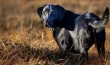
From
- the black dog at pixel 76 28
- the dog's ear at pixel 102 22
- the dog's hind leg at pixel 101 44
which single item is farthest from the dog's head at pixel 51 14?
the dog's hind leg at pixel 101 44

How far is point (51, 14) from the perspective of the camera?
454 inches

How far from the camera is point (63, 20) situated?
1177cm

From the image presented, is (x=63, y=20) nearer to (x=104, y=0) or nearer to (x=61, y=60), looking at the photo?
(x=61, y=60)

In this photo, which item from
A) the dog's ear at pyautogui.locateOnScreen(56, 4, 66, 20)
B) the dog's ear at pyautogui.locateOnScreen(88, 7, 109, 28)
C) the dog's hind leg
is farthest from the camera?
the dog's ear at pyautogui.locateOnScreen(56, 4, 66, 20)

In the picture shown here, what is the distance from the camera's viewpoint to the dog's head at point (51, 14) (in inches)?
452

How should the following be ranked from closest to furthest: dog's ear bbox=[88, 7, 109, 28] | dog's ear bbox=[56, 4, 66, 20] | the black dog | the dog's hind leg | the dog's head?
dog's ear bbox=[88, 7, 109, 28], the black dog, the dog's hind leg, the dog's head, dog's ear bbox=[56, 4, 66, 20]

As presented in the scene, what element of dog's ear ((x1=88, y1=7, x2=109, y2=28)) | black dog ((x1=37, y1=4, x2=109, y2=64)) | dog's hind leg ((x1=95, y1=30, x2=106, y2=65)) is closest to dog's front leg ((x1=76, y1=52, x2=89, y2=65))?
black dog ((x1=37, y1=4, x2=109, y2=64))

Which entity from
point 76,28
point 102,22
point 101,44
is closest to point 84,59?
point 101,44

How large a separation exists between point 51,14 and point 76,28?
60 cm

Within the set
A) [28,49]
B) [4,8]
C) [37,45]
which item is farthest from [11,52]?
[4,8]

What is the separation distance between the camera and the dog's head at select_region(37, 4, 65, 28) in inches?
452

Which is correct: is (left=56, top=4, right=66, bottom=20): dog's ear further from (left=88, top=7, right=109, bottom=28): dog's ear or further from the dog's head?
(left=88, top=7, right=109, bottom=28): dog's ear

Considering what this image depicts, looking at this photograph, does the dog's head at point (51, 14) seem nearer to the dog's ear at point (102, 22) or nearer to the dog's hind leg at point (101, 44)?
the dog's ear at point (102, 22)

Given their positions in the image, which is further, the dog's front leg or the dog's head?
the dog's head
